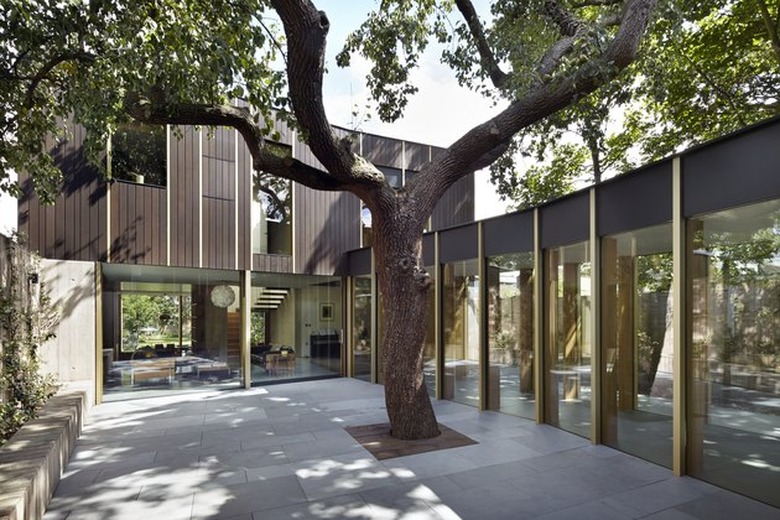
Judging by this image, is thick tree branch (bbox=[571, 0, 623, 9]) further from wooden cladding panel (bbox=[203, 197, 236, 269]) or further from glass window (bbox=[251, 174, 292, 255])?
wooden cladding panel (bbox=[203, 197, 236, 269])

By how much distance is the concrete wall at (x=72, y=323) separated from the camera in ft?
27.9

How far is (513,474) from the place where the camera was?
5047 mm

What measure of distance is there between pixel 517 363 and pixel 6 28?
8.19m

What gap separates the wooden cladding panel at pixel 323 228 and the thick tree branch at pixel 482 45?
5.46 m

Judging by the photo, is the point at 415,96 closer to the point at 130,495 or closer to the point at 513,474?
the point at 513,474

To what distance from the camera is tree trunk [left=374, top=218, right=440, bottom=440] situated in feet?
21.1

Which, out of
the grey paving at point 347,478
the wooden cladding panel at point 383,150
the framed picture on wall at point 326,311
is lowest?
the grey paving at point 347,478

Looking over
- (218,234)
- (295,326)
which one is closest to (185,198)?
(218,234)

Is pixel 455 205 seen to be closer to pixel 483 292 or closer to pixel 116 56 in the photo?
pixel 483 292

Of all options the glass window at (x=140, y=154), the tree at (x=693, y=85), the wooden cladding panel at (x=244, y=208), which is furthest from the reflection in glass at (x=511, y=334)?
the glass window at (x=140, y=154)

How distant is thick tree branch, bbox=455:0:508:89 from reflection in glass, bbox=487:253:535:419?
133 inches

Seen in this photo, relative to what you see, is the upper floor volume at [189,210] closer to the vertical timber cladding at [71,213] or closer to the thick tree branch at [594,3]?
the vertical timber cladding at [71,213]

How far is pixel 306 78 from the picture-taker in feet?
17.7

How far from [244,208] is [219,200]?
0.60 meters
